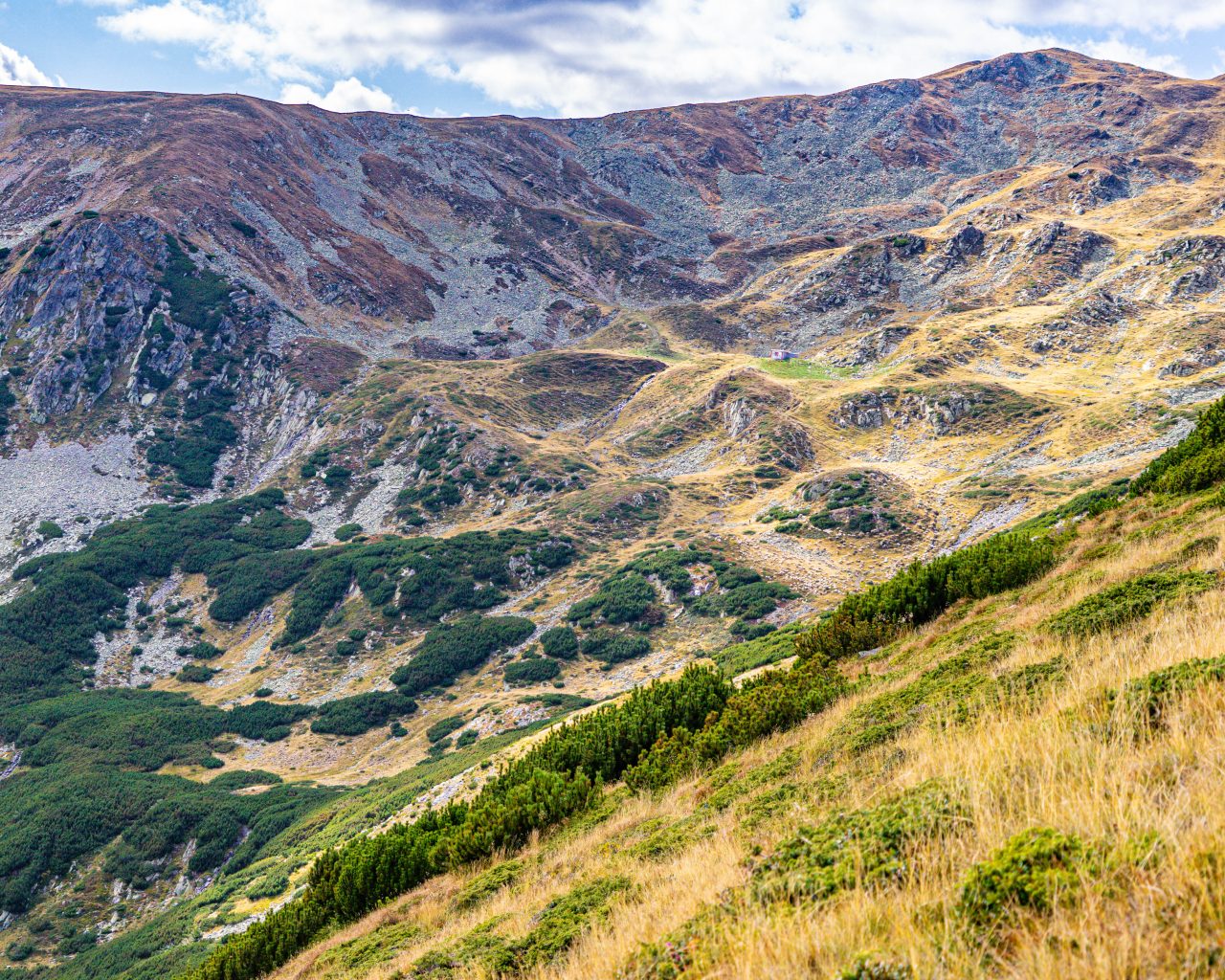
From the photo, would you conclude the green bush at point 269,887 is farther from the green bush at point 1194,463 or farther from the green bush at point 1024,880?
the green bush at point 1194,463

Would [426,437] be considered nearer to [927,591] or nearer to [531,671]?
[531,671]

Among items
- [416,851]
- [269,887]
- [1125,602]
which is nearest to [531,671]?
[269,887]

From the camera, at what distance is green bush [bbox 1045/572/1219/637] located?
8641mm

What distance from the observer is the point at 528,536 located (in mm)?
60062

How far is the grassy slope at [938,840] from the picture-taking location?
2.98 m

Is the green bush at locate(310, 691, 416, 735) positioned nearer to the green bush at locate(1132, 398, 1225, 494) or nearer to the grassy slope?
the grassy slope

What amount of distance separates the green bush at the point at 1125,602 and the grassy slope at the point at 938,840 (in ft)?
1.00

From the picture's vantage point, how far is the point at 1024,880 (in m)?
3.29

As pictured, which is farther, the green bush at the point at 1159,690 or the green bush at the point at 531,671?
the green bush at the point at 531,671

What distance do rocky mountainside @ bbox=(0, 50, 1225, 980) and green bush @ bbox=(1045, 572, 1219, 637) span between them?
3204 millimetres

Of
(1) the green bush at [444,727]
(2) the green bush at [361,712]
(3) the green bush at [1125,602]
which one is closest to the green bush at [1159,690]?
(3) the green bush at [1125,602]

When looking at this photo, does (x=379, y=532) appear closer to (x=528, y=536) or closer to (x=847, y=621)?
(x=528, y=536)

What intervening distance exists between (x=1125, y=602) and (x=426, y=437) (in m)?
73.4

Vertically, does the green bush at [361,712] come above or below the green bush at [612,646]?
below
